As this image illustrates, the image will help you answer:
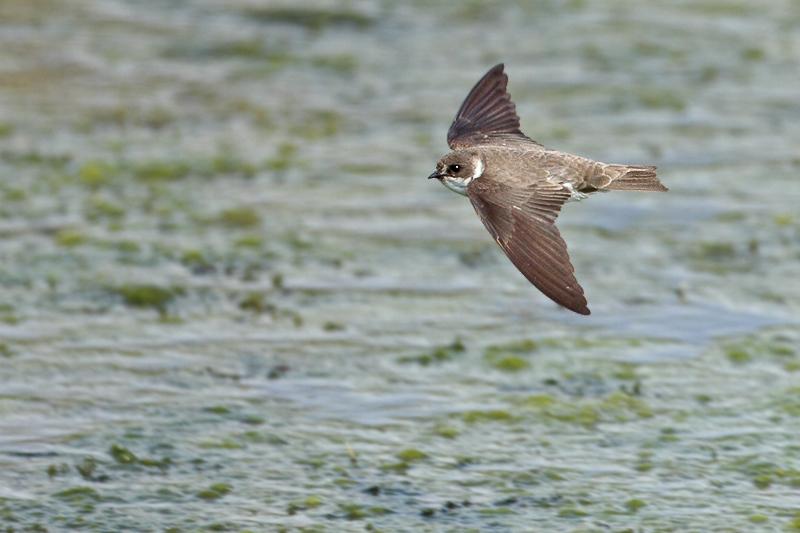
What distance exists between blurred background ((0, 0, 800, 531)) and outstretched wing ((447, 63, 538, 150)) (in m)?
1.11

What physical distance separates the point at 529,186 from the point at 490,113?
881 millimetres

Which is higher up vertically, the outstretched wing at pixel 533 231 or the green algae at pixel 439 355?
the outstretched wing at pixel 533 231

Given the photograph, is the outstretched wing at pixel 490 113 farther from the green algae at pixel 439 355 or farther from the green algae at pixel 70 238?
the green algae at pixel 70 238

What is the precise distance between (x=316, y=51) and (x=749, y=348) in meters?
5.47

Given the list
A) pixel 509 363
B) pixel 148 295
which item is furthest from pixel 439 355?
pixel 148 295

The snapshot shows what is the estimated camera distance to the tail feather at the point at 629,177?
5984mm

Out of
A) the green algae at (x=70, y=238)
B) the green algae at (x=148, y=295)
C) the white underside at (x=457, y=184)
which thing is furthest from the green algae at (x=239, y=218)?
the white underside at (x=457, y=184)

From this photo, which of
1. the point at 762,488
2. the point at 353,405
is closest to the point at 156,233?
the point at 353,405

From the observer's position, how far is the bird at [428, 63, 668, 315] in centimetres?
533

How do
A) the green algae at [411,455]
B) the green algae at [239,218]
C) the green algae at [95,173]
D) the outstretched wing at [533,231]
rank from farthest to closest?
1. the green algae at [95,173]
2. the green algae at [239,218]
3. the green algae at [411,455]
4. the outstretched wing at [533,231]

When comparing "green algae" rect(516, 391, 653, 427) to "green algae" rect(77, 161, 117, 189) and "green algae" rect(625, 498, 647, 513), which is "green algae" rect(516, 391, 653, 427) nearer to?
"green algae" rect(625, 498, 647, 513)

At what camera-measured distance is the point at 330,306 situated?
26.0 feet

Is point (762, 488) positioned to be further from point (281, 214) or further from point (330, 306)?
point (281, 214)

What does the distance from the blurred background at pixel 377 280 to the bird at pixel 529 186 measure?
104 centimetres
